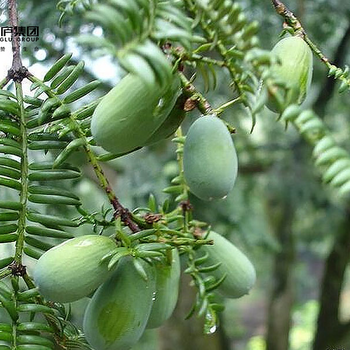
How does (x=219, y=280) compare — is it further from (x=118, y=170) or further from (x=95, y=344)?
(x=118, y=170)

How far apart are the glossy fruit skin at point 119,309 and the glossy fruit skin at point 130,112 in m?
0.09

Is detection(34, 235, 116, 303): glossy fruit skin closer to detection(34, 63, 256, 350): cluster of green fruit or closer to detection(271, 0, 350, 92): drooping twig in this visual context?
detection(34, 63, 256, 350): cluster of green fruit

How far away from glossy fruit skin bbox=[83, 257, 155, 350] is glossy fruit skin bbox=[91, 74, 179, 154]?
0.09 meters

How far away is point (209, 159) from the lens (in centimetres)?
40

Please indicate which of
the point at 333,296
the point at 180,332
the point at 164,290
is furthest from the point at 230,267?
the point at 333,296

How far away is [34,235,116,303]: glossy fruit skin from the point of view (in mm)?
392

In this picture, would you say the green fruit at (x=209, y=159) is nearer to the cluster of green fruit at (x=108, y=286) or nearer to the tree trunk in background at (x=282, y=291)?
the cluster of green fruit at (x=108, y=286)

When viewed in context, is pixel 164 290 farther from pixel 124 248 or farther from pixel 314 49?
pixel 314 49

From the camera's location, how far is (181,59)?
1.23 ft

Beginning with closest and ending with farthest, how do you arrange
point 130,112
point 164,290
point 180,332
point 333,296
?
1. point 130,112
2. point 164,290
3. point 180,332
4. point 333,296

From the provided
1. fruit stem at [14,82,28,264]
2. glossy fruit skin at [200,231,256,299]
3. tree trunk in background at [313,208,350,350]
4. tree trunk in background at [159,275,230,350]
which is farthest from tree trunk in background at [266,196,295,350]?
fruit stem at [14,82,28,264]

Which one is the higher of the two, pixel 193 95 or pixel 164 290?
pixel 193 95

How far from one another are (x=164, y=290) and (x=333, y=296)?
2.44 m

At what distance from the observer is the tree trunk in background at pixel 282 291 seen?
8.96 ft
